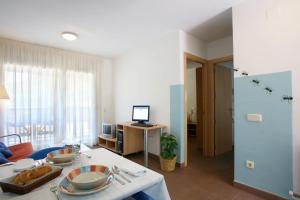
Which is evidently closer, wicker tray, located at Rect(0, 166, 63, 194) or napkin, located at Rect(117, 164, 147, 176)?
wicker tray, located at Rect(0, 166, 63, 194)

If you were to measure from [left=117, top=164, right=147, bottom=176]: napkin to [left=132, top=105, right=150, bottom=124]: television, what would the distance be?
Answer: 7.52 feet

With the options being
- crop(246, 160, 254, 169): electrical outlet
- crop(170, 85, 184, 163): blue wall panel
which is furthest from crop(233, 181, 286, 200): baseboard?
crop(170, 85, 184, 163): blue wall panel

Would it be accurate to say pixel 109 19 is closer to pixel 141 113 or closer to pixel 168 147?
pixel 141 113

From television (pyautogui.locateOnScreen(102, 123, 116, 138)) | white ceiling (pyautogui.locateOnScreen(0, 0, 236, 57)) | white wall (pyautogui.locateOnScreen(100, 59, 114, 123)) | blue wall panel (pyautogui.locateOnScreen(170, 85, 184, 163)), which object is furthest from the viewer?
white wall (pyautogui.locateOnScreen(100, 59, 114, 123))

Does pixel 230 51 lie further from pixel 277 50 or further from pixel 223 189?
pixel 223 189

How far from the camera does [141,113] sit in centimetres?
360

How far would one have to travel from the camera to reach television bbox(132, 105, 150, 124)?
3.50m

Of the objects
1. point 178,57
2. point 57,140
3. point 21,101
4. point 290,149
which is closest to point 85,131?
point 57,140

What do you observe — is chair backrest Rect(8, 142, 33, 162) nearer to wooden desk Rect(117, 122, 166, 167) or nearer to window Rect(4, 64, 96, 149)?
window Rect(4, 64, 96, 149)

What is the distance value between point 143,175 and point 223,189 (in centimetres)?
178

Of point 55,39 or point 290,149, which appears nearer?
point 290,149

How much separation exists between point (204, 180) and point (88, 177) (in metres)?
2.15

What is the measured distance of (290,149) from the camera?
1852 millimetres

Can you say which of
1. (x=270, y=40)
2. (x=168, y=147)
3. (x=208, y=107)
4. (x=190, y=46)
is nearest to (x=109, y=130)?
(x=168, y=147)
